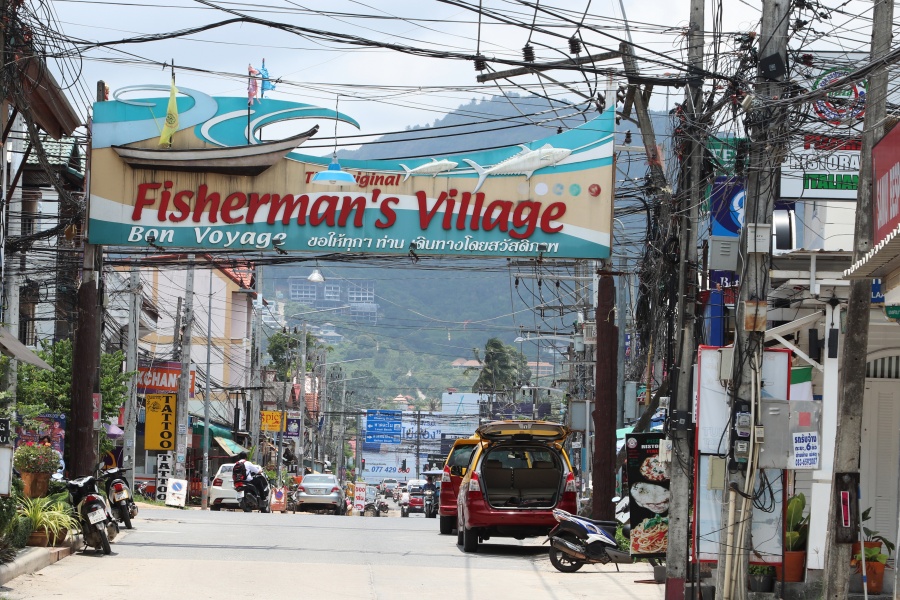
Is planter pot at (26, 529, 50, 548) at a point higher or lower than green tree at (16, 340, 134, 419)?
lower

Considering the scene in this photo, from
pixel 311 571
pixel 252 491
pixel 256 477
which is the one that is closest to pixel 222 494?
pixel 252 491

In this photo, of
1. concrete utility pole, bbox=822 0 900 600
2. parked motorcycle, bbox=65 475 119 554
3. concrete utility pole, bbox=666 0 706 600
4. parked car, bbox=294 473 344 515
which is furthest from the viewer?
parked car, bbox=294 473 344 515

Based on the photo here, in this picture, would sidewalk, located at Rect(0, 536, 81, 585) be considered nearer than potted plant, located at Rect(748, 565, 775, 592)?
Yes

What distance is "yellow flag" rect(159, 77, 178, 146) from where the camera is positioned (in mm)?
22750

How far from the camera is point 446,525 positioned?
25062 millimetres

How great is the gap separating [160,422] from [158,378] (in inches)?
332

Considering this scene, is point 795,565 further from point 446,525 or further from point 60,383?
point 60,383

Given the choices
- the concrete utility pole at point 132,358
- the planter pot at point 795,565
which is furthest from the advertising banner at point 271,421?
the planter pot at point 795,565

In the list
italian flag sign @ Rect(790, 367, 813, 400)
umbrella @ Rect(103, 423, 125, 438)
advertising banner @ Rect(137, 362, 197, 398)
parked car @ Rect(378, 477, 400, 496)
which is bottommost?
parked car @ Rect(378, 477, 400, 496)

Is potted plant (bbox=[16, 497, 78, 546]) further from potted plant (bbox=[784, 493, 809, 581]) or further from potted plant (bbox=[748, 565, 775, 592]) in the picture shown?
potted plant (bbox=[784, 493, 809, 581])

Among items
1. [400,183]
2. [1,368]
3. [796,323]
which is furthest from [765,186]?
[400,183]

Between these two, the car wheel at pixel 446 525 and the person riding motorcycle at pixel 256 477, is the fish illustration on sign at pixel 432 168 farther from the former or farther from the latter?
the person riding motorcycle at pixel 256 477

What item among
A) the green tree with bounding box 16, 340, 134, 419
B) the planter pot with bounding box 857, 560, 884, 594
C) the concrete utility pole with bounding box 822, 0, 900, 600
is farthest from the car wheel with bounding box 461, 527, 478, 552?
the green tree with bounding box 16, 340, 134, 419

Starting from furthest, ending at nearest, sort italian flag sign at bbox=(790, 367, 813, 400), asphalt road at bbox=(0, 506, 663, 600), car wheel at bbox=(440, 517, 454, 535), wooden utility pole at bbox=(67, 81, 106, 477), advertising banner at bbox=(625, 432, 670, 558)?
car wheel at bbox=(440, 517, 454, 535) → wooden utility pole at bbox=(67, 81, 106, 477) → advertising banner at bbox=(625, 432, 670, 558) → italian flag sign at bbox=(790, 367, 813, 400) → asphalt road at bbox=(0, 506, 663, 600)
